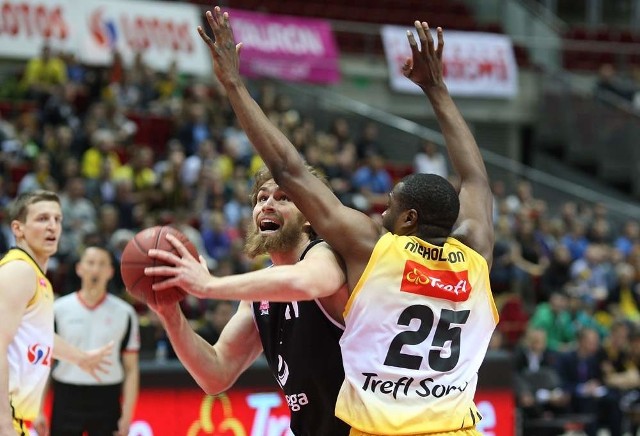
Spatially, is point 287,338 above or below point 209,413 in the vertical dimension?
below

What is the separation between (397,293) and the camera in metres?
4.25

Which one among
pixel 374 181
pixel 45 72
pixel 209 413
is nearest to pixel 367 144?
pixel 374 181

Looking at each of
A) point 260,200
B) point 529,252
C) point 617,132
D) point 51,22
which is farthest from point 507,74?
point 260,200

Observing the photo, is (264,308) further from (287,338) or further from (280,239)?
(280,239)

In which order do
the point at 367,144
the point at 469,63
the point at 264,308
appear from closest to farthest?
1. the point at 264,308
2. the point at 367,144
3. the point at 469,63

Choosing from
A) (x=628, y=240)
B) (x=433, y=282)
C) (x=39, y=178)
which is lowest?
(x=433, y=282)

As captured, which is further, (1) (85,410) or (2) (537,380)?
(2) (537,380)

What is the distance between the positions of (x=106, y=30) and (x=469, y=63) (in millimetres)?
8187

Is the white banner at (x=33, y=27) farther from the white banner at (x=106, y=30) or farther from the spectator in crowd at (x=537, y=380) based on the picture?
the spectator in crowd at (x=537, y=380)

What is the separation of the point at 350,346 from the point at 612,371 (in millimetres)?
11123

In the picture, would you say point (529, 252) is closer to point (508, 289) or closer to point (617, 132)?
point (508, 289)

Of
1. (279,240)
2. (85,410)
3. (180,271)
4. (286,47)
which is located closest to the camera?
(180,271)

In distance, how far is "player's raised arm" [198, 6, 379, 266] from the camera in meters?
4.20

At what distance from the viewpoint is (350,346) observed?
14.2 feet
